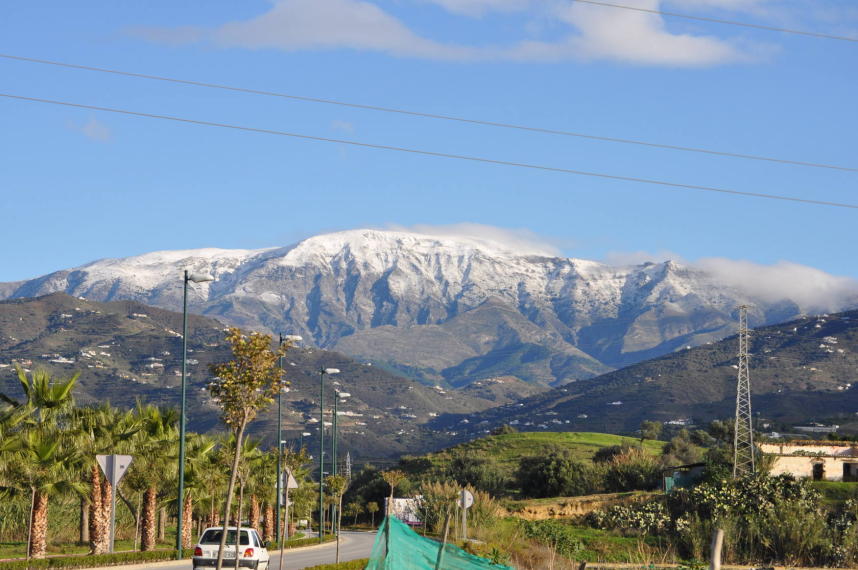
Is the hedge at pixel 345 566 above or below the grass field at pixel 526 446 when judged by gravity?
above

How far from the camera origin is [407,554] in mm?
24594

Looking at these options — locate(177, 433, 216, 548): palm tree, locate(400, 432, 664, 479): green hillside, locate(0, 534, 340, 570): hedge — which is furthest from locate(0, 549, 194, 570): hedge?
locate(400, 432, 664, 479): green hillside

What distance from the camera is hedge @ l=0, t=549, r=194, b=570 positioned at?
32.4 metres

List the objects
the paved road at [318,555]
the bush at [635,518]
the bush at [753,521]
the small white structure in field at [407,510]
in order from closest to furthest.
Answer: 1. the paved road at [318,555]
2. the bush at [753,521]
3. the bush at [635,518]
4. the small white structure in field at [407,510]

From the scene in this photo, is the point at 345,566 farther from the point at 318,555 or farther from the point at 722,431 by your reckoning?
the point at 722,431

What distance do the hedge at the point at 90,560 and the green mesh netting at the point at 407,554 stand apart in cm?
1245

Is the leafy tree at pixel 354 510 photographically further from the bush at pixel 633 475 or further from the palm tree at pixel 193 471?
the palm tree at pixel 193 471

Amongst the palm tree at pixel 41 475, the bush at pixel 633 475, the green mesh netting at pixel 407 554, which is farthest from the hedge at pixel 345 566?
the bush at pixel 633 475

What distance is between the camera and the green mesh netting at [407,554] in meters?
23.8

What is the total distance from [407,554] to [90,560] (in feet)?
49.9

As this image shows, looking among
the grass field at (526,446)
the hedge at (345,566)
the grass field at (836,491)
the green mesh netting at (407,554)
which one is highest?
the green mesh netting at (407,554)

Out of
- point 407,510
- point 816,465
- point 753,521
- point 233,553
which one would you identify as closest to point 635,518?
point 753,521

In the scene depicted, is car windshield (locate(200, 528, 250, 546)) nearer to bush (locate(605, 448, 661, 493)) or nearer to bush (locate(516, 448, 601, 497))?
bush (locate(605, 448, 661, 493))

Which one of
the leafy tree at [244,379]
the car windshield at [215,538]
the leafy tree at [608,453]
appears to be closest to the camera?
the leafy tree at [244,379]
